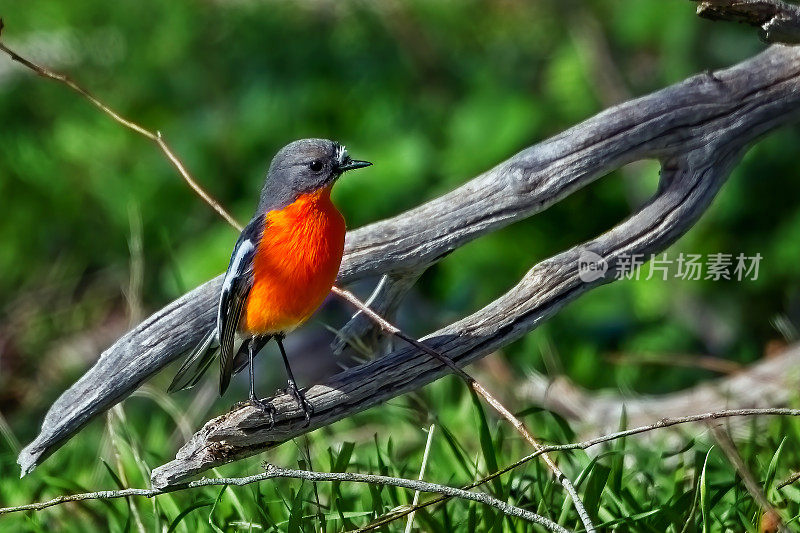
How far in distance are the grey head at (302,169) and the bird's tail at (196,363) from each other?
47 centimetres

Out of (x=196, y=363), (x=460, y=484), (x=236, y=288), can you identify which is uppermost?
(x=236, y=288)

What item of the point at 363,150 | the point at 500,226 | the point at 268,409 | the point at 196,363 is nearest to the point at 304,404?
the point at 268,409

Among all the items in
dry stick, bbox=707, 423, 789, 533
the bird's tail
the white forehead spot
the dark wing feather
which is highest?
the white forehead spot

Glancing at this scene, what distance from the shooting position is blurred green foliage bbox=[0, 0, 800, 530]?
579 cm

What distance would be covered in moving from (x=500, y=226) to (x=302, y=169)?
65cm

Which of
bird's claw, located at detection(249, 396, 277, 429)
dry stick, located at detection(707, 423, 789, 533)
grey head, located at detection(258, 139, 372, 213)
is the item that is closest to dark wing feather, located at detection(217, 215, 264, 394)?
grey head, located at detection(258, 139, 372, 213)

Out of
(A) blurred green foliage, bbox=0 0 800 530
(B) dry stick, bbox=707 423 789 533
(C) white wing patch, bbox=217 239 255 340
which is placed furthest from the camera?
(A) blurred green foliage, bbox=0 0 800 530

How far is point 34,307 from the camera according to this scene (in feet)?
23.7

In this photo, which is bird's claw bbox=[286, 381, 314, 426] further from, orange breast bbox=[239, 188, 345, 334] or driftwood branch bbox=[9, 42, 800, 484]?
orange breast bbox=[239, 188, 345, 334]

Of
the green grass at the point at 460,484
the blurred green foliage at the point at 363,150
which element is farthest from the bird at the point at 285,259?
the blurred green foliage at the point at 363,150

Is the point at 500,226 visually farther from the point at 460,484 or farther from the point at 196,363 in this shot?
the point at 196,363

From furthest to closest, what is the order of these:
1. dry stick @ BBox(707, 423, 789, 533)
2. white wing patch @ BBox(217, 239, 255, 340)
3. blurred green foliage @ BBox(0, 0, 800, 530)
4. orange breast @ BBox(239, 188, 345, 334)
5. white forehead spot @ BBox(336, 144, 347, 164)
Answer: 1. blurred green foliage @ BBox(0, 0, 800, 530)
2. white forehead spot @ BBox(336, 144, 347, 164)
3. white wing patch @ BBox(217, 239, 255, 340)
4. orange breast @ BBox(239, 188, 345, 334)
5. dry stick @ BBox(707, 423, 789, 533)

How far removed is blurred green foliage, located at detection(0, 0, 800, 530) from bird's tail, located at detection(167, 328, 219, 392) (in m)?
1.25

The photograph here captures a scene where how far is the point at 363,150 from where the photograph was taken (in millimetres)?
6449
